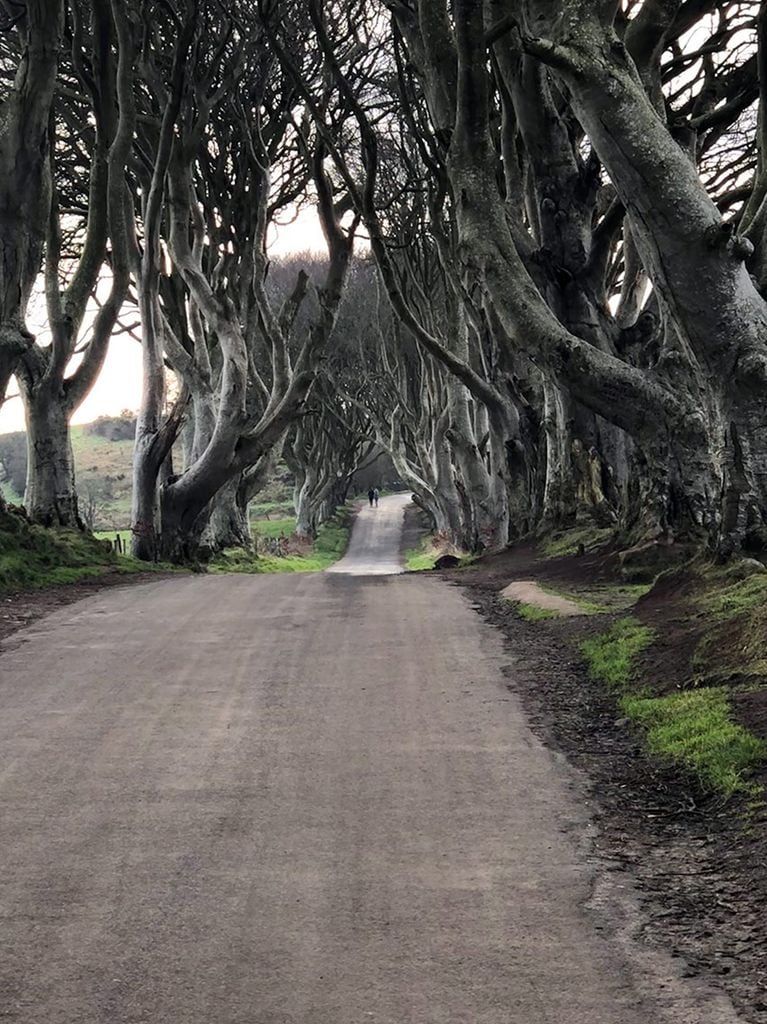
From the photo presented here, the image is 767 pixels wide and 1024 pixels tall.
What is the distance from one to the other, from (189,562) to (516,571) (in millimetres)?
7943

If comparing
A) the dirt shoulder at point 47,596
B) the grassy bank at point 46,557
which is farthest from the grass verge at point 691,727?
the grassy bank at point 46,557

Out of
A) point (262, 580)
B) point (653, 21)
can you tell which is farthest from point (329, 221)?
point (653, 21)

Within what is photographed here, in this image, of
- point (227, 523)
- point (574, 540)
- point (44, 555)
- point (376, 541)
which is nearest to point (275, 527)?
point (376, 541)

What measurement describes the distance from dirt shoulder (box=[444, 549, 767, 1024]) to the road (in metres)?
0.15

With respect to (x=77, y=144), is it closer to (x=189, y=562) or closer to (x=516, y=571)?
(x=189, y=562)

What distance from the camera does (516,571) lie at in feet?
49.0

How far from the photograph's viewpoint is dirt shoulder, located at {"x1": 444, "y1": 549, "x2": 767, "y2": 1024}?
137 inches

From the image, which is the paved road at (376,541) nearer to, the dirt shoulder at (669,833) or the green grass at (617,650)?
the green grass at (617,650)

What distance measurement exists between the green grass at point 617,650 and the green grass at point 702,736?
20.9 inches

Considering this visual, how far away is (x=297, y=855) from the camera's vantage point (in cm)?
432

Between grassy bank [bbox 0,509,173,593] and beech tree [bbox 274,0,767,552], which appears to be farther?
grassy bank [bbox 0,509,173,593]

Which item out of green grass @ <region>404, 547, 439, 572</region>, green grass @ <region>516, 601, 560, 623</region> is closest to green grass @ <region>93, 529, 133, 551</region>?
green grass @ <region>404, 547, 439, 572</region>

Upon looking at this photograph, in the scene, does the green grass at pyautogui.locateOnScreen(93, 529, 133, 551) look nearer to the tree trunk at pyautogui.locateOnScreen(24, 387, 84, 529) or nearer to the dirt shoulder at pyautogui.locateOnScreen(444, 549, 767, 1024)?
the tree trunk at pyautogui.locateOnScreen(24, 387, 84, 529)

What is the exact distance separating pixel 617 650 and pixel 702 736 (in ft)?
7.53
